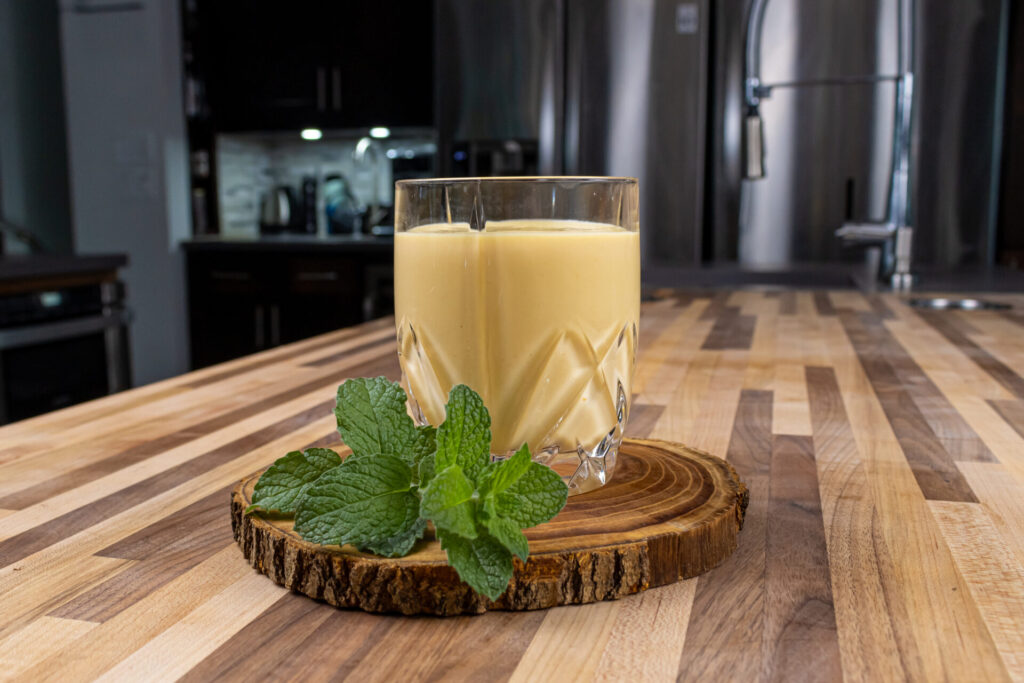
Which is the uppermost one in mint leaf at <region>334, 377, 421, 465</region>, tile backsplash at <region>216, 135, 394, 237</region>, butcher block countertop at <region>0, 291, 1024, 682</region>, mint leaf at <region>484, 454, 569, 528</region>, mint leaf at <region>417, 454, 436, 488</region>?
tile backsplash at <region>216, 135, 394, 237</region>

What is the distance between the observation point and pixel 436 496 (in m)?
0.38

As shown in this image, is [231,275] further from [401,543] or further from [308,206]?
[401,543]

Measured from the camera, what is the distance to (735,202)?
11.2 feet

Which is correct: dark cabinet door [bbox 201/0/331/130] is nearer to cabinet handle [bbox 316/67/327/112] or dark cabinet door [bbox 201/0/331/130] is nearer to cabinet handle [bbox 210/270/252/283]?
cabinet handle [bbox 316/67/327/112]

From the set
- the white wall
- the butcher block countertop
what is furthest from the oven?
the butcher block countertop

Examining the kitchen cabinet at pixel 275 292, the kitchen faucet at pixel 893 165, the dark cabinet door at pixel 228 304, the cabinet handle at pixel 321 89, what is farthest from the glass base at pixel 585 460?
the cabinet handle at pixel 321 89

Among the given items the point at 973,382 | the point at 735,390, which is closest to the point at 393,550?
the point at 735,390

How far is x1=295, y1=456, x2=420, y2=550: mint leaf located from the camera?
40cm

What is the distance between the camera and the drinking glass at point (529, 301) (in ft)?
1.68

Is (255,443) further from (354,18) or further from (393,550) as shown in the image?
(354,18)

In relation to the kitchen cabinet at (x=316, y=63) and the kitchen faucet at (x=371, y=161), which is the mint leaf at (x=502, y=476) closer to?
the kitchen cabinet at (x=316, y=63)

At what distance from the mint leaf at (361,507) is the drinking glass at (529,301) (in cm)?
13

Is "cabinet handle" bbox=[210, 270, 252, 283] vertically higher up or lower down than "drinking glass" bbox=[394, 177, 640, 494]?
lower down

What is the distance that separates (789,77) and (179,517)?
319 centimetres
